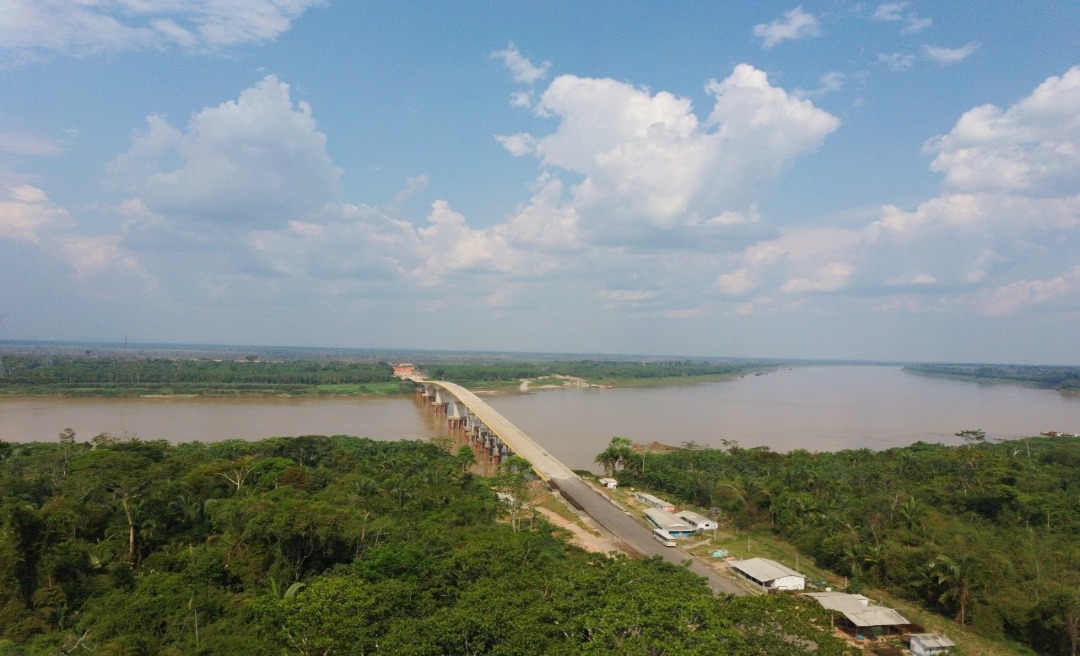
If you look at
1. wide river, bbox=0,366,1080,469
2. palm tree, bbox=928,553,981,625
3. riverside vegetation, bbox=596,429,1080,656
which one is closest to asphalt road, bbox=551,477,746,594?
riverside vegetation, bbox=596,429,1080,656

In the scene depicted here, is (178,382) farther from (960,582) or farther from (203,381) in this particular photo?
(960,582)

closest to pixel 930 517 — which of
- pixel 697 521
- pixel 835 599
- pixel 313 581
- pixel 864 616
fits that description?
pixel 835 599

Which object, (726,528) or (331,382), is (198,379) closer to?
(331,382)

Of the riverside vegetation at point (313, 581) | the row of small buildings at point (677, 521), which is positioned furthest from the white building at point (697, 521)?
the riverside vegetation at point (313, 581)

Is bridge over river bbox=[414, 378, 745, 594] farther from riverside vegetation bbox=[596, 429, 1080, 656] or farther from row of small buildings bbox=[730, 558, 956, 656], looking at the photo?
riverside vegetation bbox=[596, 429, 1080, 656]

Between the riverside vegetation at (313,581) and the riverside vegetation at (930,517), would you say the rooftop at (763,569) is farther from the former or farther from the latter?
the riverside vegetation at (313,581)
